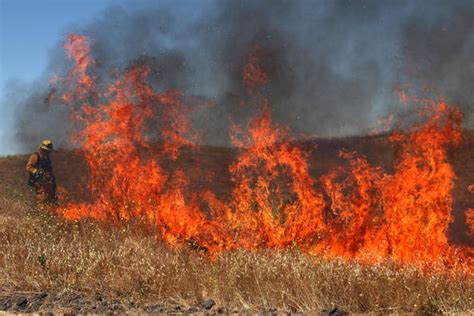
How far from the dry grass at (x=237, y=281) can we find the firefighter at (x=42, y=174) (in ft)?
21.7

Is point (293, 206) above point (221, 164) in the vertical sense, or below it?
below

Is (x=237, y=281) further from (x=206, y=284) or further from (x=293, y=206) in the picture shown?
(x=293, y=206)

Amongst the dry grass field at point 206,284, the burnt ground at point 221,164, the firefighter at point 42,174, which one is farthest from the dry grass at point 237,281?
the burnt ground at point 221,164

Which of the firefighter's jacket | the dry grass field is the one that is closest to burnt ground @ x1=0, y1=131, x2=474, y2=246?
the firefighter's jacket

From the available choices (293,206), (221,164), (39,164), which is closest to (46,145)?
(39,164)

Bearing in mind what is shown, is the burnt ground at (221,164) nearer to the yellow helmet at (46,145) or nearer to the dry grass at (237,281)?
the yellow helmet at (46,145)

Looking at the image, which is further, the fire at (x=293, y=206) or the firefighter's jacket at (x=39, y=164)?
the firefighter's jacket at (x=39, y=164)

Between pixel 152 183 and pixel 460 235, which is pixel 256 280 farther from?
pixel 460 235

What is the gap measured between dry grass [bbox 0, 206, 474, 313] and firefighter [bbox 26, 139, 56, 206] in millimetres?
6599

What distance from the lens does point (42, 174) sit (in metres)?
14.4

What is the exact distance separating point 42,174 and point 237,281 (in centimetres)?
953

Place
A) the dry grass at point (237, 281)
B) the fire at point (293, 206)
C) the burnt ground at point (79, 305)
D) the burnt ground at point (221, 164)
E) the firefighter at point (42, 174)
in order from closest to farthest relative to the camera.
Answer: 1. the dry grass at point (237, 281)
2. the burnt ground at point (79, 305)
3. the fire at point (293, 206)
4. the firefighter at point (42, 174)
5. the burnt ground at point (221, 164)

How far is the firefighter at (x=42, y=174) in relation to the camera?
46.8 ft

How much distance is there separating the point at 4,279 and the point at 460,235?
43.0 ft
